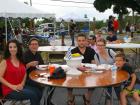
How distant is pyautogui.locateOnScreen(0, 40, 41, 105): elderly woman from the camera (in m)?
4.68

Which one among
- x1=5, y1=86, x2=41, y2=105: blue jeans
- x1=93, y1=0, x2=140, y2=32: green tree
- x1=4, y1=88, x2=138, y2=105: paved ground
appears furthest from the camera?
x1=93, y1=0, x2=140, y2=32: green tree

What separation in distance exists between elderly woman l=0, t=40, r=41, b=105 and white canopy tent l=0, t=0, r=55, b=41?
867 cm

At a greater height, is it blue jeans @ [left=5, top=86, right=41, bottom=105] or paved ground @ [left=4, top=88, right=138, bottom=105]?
blue jeans @ [left=5, top=86, right=41, bottom=105]

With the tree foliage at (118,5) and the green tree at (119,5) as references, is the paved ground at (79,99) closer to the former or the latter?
the tree foliage at (118,5)

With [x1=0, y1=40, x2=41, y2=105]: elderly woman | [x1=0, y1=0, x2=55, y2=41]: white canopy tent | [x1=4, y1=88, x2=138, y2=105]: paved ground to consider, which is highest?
[x1=0, y1=0, x2=55, y2=41]: white canopy tent

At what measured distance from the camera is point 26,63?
18.1 ft

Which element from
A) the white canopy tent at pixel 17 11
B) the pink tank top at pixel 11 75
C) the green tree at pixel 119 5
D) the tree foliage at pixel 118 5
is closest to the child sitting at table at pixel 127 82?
the pink tank top at pixel 11 75

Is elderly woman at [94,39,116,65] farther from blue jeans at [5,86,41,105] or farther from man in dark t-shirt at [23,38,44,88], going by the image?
blue jeans at [5,86,41,105]

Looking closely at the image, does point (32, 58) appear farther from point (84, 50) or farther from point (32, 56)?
point (84, 50)

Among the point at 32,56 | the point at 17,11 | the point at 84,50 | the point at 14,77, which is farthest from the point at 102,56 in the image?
the point at 17,11

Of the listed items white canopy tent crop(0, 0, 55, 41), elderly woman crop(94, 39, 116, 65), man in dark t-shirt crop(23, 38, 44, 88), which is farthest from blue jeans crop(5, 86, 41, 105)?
white canopy tent crop(0, 0, 55, 41)

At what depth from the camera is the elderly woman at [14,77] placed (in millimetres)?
4680

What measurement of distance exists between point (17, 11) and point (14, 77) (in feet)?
31.3

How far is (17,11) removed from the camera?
46.0 feet
